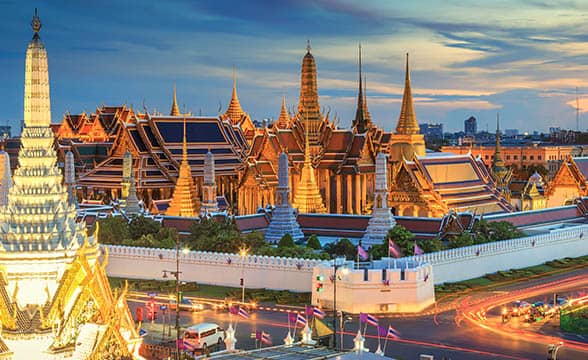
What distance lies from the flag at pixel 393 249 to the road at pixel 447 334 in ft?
9.79

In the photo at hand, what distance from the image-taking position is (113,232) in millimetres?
42969

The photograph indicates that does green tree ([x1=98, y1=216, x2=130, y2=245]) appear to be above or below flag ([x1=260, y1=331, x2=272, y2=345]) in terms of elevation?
above

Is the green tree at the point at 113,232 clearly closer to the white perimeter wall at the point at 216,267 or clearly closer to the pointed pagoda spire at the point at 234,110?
the white perimeter wall at the point at 216,267

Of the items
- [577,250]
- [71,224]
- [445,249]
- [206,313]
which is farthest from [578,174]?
[71,224]

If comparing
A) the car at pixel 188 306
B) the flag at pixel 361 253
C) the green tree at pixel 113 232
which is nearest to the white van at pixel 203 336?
the car at pixel 188 306

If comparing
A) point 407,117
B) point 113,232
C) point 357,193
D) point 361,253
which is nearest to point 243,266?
point 361,253

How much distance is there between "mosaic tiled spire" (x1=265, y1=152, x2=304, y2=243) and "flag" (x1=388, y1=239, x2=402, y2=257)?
390 inches

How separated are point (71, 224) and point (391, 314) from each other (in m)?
16.1

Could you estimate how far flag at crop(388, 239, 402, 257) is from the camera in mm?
35406

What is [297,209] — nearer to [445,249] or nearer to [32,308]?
[445,249]

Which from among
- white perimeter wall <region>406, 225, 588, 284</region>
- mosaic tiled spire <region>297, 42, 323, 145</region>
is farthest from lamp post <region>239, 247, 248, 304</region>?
mosaic tiled spire <region>297, 42, 323, 145</region>

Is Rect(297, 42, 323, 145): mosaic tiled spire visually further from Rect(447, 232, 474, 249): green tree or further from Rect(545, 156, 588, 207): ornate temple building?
Rect(447, 232, 474, 249): green tree

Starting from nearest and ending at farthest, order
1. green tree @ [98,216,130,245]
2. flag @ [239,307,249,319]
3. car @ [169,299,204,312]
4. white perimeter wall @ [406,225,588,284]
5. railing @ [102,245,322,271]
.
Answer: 1. flag @ [239,307,249,319]
2. car @ [169,299,204,312]
3. railing @ [102,245,322,271]
4. white perimeter wall @ [406,225,588,284]
5. green tree @ [98,216,130,245]

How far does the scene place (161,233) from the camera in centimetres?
4362
